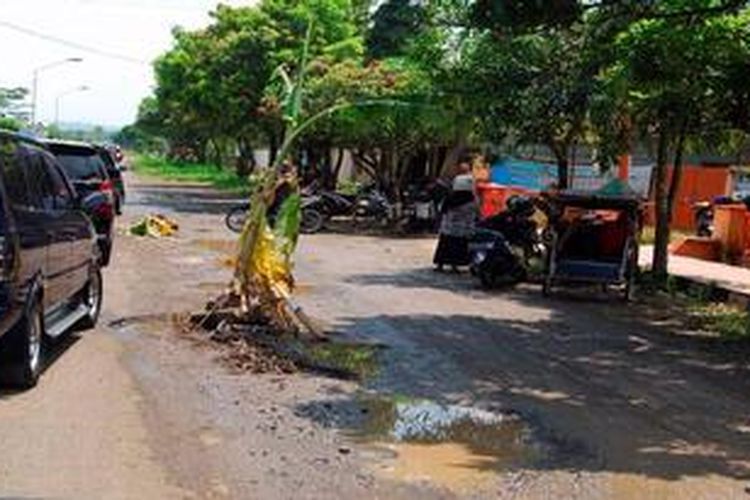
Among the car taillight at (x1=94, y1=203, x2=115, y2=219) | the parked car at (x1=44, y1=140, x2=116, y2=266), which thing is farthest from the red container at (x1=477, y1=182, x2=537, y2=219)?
the car taillight at (x1=94, y1=203, x2=115, y2=219)

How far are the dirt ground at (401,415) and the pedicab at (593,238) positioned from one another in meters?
2.10

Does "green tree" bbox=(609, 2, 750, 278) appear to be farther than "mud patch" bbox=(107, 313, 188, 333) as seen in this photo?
Yes

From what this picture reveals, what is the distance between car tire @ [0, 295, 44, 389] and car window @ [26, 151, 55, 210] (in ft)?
3.70

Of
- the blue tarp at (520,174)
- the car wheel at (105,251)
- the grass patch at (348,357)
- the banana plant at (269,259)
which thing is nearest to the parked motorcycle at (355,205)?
the blue tarp at (520,174)

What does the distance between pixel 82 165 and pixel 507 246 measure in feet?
21.8

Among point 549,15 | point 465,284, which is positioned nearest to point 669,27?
point 549,15

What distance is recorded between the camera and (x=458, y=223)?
2077 centimetres

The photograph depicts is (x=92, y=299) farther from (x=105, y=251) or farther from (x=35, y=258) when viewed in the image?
(x=105, y=251)

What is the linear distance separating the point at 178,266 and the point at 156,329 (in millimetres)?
7082

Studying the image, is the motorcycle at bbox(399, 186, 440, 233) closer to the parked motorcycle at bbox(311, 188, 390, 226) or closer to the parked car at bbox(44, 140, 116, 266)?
the parked motorcycle at bbox(311, 188, 390, 226)

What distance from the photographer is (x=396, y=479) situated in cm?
759

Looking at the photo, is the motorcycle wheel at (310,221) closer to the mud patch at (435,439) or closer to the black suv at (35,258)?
the black suv at (35,258)

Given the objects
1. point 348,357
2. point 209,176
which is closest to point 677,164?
point 348,357

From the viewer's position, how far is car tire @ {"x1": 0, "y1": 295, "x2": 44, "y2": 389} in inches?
373
